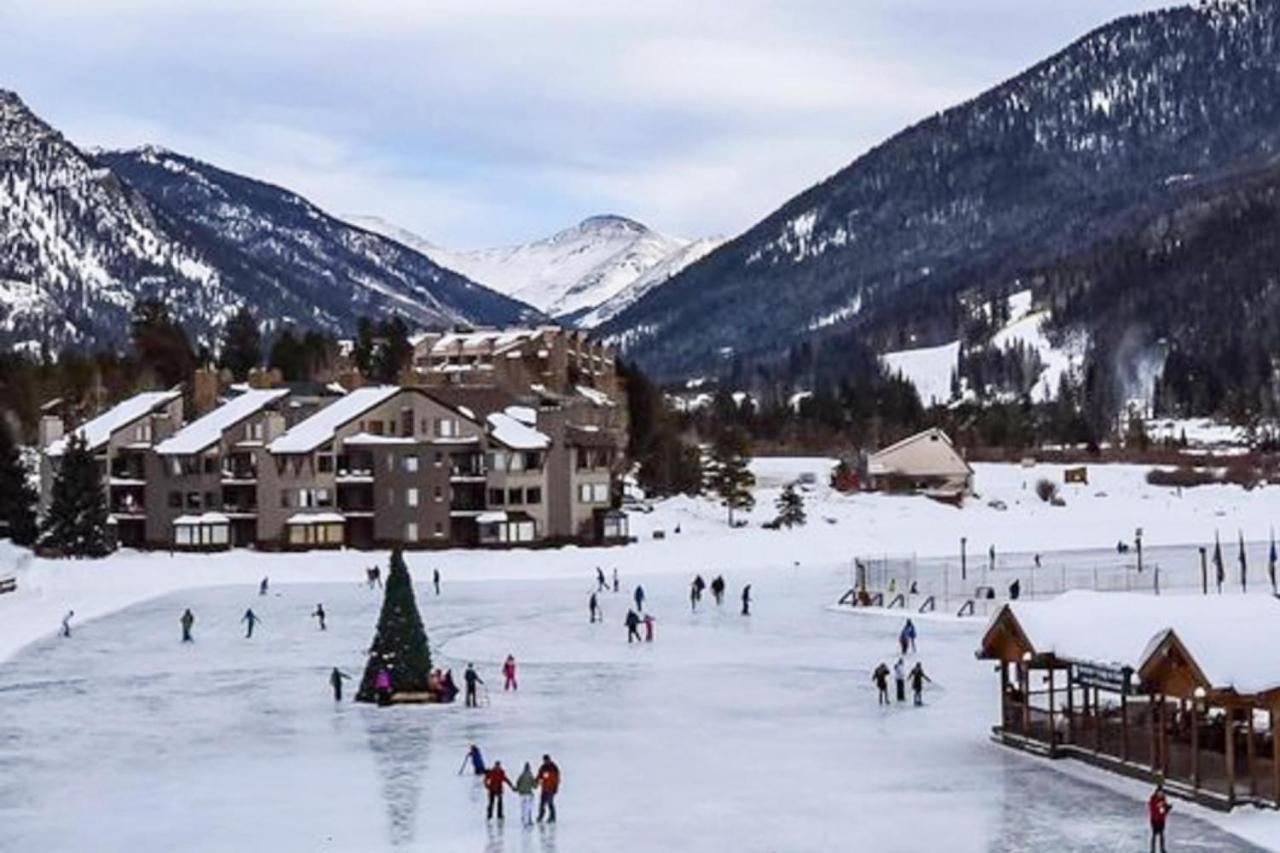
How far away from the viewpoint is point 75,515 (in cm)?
8669

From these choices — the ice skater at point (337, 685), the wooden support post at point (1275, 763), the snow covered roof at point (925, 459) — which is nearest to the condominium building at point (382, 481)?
the snow covered roof at point (925, 459)

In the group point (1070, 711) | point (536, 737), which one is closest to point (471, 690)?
point (536, 737)

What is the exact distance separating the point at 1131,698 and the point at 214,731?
60.9 ft

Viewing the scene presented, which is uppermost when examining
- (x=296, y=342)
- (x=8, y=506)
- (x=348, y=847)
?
(x=296, y=342)

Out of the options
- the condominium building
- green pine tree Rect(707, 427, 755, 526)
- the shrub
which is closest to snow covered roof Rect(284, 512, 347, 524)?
the condominium building

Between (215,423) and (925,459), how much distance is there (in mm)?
53563

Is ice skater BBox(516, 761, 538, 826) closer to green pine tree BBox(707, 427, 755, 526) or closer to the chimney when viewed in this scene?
green pine tree BBox(707, 427, 755, 526)

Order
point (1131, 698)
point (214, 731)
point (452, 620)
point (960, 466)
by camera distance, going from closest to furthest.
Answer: point (1131, 698) < point (214, 731) < point (452, 620) < point (960, 466)

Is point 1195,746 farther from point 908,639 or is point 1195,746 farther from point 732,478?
point 732,478

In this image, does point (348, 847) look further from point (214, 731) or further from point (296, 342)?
point (296, 342)

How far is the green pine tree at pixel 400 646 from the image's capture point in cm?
4106

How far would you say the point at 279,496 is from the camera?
92.6m

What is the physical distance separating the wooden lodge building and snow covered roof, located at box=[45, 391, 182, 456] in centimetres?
6983

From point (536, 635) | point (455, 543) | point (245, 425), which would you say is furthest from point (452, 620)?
point (245, 425)
